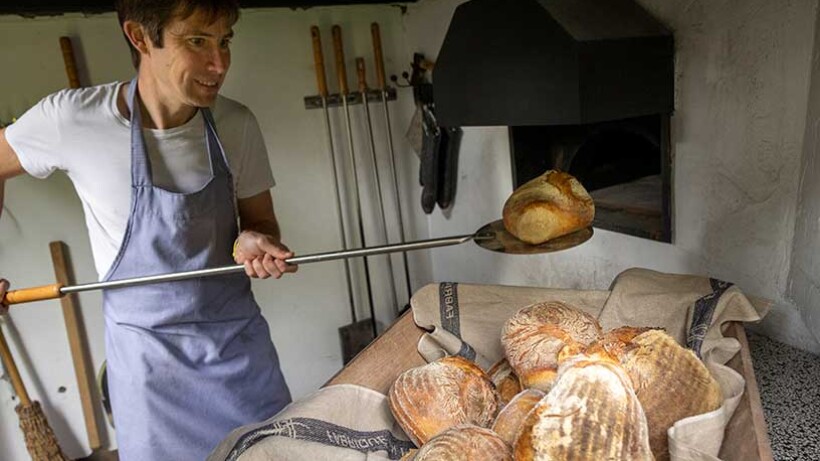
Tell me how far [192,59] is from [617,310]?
70 centimetres

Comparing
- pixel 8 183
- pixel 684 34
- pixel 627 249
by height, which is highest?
pixel 684 34

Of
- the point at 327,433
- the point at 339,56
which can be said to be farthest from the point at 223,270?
the point at 339,56

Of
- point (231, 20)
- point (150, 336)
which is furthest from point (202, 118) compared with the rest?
point (150, 336)

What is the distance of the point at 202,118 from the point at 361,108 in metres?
0.90

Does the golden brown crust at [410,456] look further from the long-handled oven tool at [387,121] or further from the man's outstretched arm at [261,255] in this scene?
the long-handled oven tool at [387,121]

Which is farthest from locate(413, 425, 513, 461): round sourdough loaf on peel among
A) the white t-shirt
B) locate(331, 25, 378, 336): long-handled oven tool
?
locate(331, 25, 378, 336): long-handled oven tool

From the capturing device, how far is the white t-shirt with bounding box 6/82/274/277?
2.82 ft

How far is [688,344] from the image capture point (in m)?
0.57

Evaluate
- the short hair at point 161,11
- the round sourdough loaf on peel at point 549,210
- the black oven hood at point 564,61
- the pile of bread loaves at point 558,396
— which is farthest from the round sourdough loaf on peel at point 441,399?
the short hair at point 161,11

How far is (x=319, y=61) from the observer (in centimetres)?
166

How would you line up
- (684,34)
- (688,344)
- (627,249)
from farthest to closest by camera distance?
(627,249), (684,34), (688,344)

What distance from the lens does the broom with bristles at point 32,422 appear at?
143 centimetres

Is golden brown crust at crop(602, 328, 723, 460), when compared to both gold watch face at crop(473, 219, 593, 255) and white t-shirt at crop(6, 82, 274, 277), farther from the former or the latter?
white t-shirt at crop(6, 82, 274, 277)

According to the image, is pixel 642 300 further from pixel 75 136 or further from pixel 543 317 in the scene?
pixel 75 136
